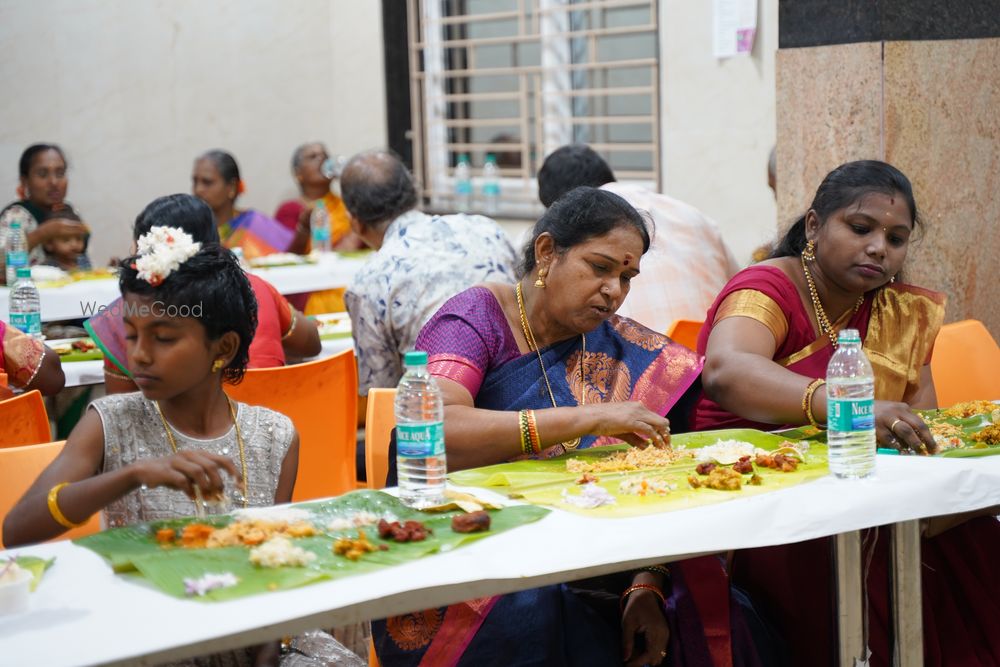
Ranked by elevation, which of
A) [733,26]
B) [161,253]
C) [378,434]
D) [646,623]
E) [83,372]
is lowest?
[646,623]

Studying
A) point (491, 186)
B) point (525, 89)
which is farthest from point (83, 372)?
point (525, 89)

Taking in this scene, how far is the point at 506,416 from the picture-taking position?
105 inches

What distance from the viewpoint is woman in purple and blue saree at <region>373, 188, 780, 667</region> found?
8.20ft

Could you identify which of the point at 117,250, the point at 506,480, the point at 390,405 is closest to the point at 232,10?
the point at 117,250

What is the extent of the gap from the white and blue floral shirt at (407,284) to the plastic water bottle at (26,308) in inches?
45.7

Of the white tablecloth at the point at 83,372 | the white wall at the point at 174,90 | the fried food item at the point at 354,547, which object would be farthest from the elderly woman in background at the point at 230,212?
the fried food item at the point at 354,547

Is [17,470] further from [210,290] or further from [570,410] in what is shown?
[570,410]

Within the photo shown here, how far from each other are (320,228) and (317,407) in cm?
404

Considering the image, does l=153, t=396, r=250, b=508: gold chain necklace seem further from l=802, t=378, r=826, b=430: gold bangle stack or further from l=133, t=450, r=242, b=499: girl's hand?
l=802, t=378, r=826, b=430: gold bangle stack

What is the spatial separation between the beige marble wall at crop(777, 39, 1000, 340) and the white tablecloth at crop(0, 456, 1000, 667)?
1888 millimetres

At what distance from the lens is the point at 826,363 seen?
123 inches

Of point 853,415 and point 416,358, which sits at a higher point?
point 416,358

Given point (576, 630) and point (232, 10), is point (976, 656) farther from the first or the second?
point (232, 10)

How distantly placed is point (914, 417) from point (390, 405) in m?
1.21
